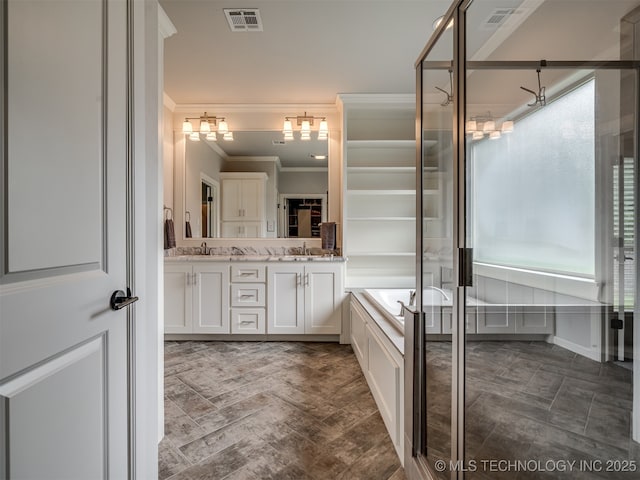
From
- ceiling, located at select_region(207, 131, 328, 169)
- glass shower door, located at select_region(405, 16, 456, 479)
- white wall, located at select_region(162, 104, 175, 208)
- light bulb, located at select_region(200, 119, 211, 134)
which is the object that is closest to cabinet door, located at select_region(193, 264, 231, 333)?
white wall, located at select_region(162, 104, 175, 208)

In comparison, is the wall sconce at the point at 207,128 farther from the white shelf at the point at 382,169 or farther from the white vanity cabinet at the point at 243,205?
the white shelf at the point at 382,169

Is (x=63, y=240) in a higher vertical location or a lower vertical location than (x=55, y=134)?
lower

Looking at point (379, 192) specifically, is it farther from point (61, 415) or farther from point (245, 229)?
point (61, 415)

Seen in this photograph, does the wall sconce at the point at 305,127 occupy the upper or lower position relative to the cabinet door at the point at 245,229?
upper

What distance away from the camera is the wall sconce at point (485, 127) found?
3.99ft

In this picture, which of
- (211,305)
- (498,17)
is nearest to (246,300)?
(211,305)

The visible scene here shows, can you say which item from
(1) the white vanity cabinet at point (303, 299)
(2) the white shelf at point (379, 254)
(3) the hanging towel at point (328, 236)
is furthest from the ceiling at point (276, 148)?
(1) the white vanity cabinet at point (303, 299)

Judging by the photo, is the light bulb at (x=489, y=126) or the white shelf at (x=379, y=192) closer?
the light bulb at (x=489, y=126)

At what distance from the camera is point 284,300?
3.21 metres

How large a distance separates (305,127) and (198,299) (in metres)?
2.27

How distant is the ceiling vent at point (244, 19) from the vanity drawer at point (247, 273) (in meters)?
2.09

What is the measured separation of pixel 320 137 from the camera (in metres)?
3.60

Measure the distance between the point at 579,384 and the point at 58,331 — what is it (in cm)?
166

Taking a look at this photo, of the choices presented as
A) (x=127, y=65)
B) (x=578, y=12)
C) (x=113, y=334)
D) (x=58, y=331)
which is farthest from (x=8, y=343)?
(x=578, y=12)
